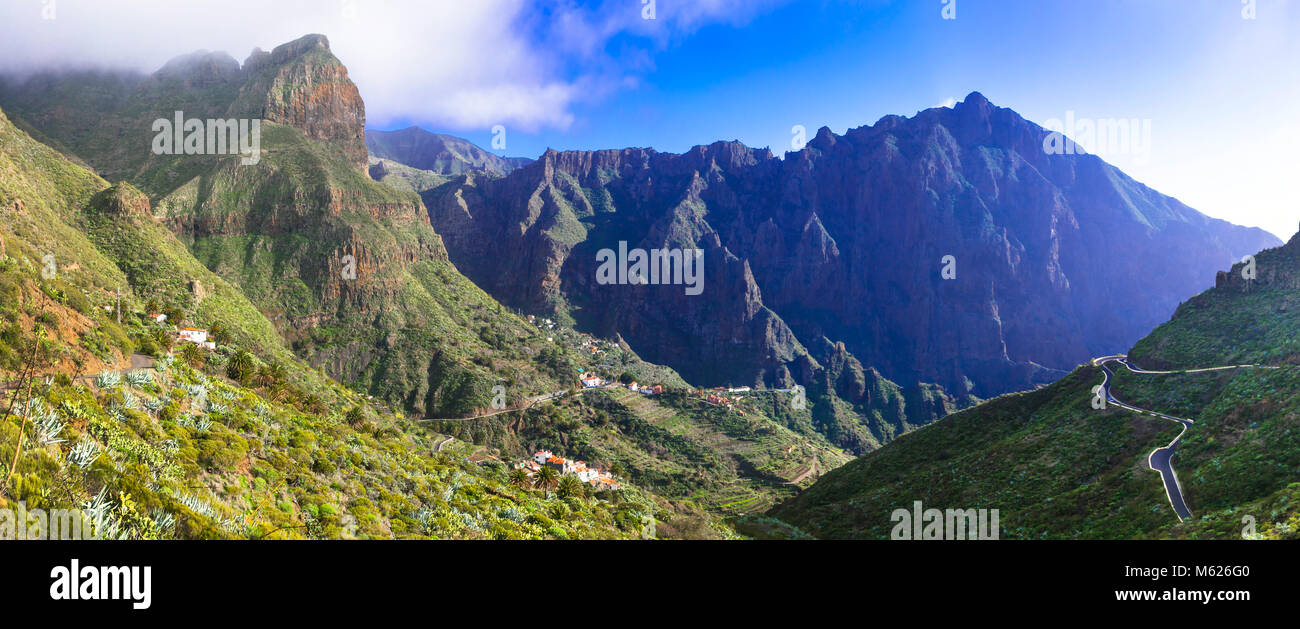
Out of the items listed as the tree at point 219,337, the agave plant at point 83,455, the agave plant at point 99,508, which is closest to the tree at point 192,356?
the agave plant at point 83,455

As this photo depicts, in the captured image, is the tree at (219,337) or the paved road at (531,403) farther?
the paved road at (531,403)

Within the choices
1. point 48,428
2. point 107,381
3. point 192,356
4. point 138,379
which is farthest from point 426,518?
point 192,356

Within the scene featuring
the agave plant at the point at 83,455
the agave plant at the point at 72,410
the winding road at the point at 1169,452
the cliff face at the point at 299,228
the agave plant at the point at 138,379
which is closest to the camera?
the agave plant at the point at 83,455

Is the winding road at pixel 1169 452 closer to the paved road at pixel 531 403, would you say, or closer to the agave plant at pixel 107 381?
the agave plant at pixel 107 381

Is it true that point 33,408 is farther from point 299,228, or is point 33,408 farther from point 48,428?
point 299,228
